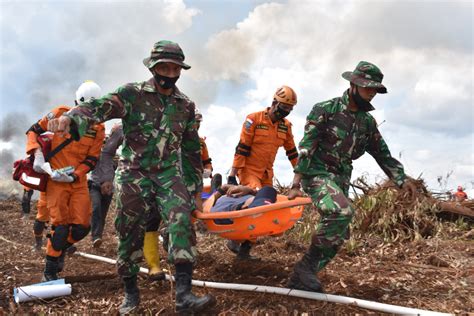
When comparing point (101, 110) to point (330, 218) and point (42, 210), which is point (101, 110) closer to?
point (330, 218)

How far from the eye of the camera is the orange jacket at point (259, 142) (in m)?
6.44

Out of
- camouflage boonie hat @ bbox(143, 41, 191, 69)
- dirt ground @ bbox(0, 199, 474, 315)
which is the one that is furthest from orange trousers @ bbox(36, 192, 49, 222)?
camouflage boonie hat @ bbox(143, 41, 191, 69)

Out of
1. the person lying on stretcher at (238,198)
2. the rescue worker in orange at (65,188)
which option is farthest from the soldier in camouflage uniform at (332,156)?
the rescue worker in orange at (65,188)

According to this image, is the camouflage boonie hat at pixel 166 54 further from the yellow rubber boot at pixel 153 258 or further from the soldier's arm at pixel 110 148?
the soldier's arm at pixel 110 148

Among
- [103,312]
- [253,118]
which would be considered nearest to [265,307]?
[103,312]

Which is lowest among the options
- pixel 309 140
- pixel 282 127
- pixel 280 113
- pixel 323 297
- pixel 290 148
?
pixel 323 297

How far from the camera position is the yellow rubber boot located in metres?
5.03

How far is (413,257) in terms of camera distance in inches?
248

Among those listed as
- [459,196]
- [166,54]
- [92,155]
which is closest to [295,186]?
[166,54]

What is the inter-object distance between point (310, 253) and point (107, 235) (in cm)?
703

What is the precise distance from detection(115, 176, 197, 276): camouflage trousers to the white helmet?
2.52 meters

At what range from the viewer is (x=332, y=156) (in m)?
4.66

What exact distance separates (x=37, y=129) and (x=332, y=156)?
10.6 feet

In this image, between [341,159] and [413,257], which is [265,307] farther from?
[413,257]
